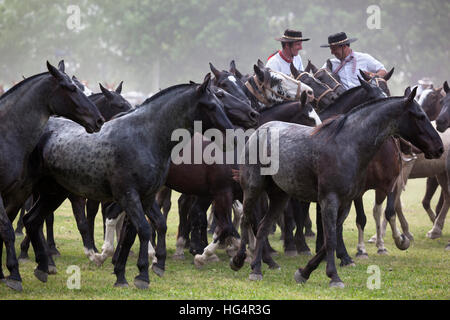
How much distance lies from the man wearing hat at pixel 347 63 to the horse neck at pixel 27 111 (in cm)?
553

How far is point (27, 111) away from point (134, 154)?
46.9 inches

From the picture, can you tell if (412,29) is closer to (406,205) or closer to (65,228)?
(406,205)

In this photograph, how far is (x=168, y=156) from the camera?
830 cm

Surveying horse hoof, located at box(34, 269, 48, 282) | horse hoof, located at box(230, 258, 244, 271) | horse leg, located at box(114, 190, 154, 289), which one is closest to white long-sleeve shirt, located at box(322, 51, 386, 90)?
horse hoof, located at box(230, 258, 244, 271)

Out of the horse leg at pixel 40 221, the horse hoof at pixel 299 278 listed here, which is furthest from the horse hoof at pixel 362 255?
the horse leg at pixel 40 221

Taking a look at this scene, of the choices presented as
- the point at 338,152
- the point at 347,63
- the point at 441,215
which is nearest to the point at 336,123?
the point at 338,152

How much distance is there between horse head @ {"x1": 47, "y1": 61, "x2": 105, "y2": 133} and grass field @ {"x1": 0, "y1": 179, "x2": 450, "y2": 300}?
5.74 feet

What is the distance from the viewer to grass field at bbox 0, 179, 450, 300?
805cm

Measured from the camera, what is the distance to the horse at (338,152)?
842 centimetres

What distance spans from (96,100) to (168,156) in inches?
128

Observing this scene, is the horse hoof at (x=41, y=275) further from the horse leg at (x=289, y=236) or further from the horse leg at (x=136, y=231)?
the horse leg at (x=289, y=236)

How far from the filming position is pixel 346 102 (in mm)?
10297

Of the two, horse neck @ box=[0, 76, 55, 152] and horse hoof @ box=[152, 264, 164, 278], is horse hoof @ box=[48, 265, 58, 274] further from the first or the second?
horse neck @ box=[0, 76, 55, 152]
